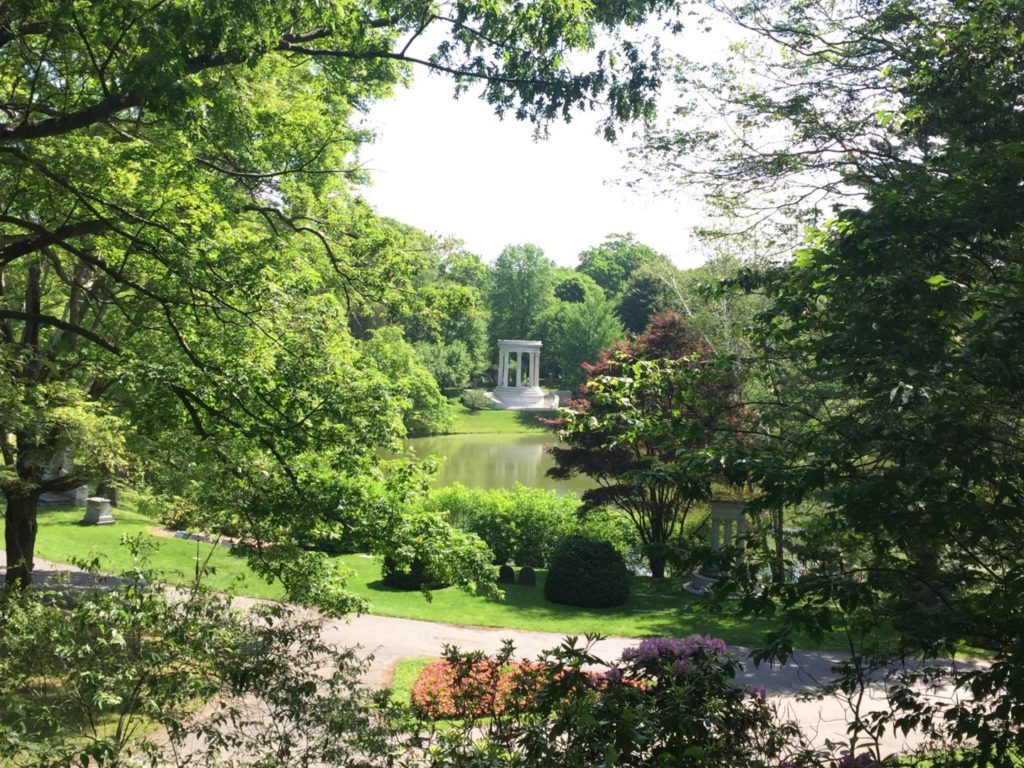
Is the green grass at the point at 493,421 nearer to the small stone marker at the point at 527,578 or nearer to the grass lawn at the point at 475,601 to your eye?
the grass lawn at the point at 475,601

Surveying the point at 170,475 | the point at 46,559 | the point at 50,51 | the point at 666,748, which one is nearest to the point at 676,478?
the point at 666,748

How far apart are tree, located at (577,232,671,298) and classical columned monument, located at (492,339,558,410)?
27510 millimetres

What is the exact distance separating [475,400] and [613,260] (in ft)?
131

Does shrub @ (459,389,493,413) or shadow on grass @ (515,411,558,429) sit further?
shrub @ (459,389,493,413)

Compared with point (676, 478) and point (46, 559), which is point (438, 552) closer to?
point (676, 478)

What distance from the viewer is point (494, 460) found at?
41.0m

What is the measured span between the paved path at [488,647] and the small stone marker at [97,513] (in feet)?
17.3

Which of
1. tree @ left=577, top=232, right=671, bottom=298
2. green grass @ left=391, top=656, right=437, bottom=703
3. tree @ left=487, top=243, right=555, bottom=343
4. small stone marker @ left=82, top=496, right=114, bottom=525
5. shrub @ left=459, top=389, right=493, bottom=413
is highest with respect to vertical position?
tree @ left=577, top=232, right=671, bottom=298

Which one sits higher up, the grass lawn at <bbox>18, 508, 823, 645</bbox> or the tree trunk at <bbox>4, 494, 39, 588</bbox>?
the tree trunk at <bbox>4, 494, 39, 588</bbox>

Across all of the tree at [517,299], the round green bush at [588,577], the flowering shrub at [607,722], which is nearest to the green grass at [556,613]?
the round green bush at [588,577]

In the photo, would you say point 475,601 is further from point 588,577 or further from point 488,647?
point 488,647

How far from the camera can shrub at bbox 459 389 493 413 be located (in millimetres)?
61250

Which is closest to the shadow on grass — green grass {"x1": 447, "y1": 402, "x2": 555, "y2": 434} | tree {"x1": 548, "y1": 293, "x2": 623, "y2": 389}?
green grass {"x1": 447, "y1": 402, "x2": 555, "y2": 434}

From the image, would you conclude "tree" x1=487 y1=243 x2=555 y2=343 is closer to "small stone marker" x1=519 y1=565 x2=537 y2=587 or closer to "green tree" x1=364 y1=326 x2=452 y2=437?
"green tree" x1=364 y1=326 x2=452 y2=437
